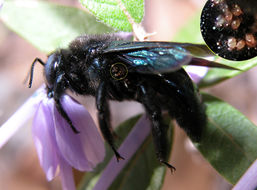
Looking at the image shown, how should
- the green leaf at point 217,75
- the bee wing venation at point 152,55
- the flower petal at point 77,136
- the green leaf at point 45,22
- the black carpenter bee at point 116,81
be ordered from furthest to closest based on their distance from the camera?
the green leaf at point 45,22
the green leaf at point 217,75
the flower petal at point 77,136
the black carpenter bee at point 116,81
the bee wing venation at point 152,55

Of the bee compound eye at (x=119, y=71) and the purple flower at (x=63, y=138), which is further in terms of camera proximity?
the purple flower at (x=63, y=138)

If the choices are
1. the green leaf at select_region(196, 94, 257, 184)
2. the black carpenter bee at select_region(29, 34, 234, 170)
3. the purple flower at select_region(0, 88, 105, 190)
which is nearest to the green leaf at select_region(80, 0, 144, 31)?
the black carpenter bee at select_region(29, 34, 234, 170)

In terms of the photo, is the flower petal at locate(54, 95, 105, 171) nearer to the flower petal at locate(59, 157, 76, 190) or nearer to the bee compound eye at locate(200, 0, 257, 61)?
the flower petal at locate(59, 157, 76, 190)

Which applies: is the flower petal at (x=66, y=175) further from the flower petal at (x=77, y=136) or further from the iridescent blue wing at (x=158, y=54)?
the iridescent blue wing at (x=158, y=54)

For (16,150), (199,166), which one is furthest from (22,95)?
(199,166)

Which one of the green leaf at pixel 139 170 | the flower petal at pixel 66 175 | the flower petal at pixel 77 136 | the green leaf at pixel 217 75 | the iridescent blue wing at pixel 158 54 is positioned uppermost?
the iridescent blue wing at pixel 158 54

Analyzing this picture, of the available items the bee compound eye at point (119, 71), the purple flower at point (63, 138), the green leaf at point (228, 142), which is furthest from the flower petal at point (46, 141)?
the green leaf at point (228, 142)

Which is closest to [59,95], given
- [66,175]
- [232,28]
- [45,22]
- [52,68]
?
[52,68]

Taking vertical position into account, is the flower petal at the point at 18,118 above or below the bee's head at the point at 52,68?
below
